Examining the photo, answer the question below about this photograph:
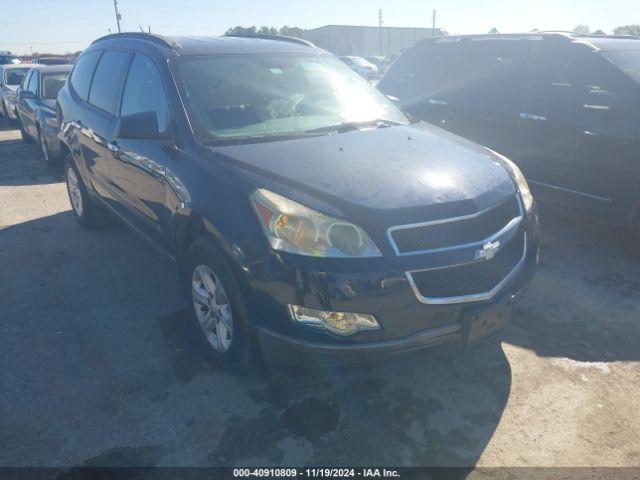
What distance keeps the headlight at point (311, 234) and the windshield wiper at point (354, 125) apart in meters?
1.09

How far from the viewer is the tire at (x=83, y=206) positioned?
5.46 meters

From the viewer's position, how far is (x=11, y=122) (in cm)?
1416

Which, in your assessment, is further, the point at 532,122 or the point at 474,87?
the point at 474,87

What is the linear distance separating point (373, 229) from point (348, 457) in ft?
3.49

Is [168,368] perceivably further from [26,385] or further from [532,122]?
[532,122]

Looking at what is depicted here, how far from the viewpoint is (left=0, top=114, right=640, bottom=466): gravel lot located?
2.56 metres

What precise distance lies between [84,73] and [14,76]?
1091cm

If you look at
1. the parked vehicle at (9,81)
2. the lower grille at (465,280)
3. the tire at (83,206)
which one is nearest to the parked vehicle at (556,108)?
the lower grille at (465,280)

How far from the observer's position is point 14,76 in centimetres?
1407

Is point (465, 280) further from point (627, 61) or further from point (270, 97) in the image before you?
point (627, 61)

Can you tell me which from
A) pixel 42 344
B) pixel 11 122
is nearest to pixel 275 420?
pixel 42 344

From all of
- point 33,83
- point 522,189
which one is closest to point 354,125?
point 522,189

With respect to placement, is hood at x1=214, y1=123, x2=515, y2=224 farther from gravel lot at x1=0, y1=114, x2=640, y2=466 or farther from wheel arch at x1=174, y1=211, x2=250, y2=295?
gravel lot at x1=0, y1=114, x2=640, y2=466

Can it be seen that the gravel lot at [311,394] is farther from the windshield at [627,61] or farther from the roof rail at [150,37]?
the roof rail at [150,37]
